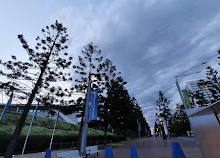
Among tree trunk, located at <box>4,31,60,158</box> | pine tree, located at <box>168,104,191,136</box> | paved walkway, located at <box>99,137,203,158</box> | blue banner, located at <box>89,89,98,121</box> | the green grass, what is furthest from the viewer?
pine tree, located at <box>168,104,191,136</box>

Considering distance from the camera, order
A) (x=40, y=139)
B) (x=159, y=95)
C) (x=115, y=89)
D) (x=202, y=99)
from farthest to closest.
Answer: (x=159, y=95)
(x=202, y=99)
(x=115, y=89)
(x=40, y=139)

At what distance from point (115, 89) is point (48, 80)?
591 inches

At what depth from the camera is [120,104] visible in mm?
22688

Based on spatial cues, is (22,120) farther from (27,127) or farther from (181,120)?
(181,120)

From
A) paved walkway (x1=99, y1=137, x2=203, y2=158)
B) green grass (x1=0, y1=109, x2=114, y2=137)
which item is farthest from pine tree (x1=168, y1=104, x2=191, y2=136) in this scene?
green grass (x1=0, y1=109, x2=114, y2=137)

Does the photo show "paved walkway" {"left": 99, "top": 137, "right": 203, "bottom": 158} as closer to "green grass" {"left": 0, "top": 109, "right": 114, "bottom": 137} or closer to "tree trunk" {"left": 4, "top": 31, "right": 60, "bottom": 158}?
"tree trunk" {"left": 4, "top": 31, "right": 60, "bottom": 158}

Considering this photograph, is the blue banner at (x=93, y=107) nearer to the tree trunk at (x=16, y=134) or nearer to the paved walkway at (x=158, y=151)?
the paved walkway at (x=158, y=151)

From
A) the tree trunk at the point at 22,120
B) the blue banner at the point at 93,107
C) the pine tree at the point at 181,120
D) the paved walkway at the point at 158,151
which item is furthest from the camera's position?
the pine tree at the point at 181,120

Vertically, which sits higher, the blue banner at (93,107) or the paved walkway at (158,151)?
the blue banner at (93,107)

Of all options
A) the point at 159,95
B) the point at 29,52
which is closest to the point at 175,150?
the point at 29,52

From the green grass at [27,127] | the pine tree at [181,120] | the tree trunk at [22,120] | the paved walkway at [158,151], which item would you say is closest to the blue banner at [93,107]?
the paved walkway at [158,151]

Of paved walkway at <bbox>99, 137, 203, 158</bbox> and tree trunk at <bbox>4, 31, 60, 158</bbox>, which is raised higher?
tree trunk at <bbox>4, 31, 60, 158</bbox>

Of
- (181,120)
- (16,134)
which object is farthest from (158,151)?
(181,120)

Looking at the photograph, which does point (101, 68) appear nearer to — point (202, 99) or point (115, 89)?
point (115, 89)
